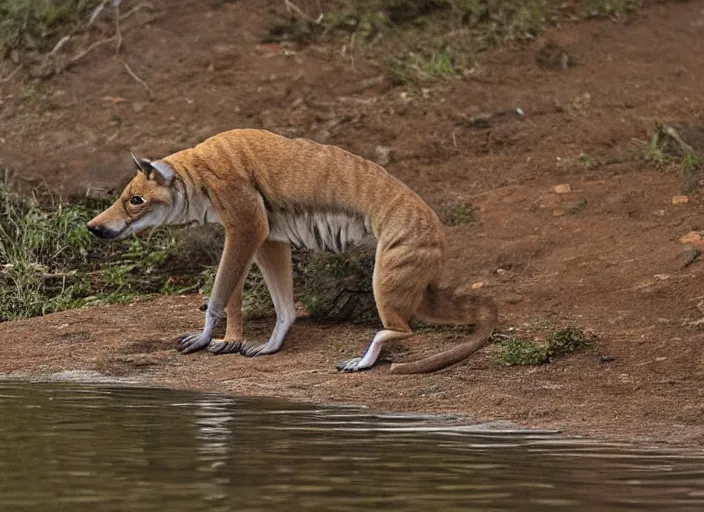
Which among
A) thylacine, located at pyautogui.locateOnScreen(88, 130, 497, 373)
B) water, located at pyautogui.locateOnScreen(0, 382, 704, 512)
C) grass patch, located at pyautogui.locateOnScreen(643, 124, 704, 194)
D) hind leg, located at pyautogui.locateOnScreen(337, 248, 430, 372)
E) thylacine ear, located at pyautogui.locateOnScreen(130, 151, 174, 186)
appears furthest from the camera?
grass patch, located at pyautogui.locateOnScreen(643, 124, 704, 194)

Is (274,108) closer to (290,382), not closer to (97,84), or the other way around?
(97,84)

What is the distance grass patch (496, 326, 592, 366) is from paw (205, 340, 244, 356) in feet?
6.33

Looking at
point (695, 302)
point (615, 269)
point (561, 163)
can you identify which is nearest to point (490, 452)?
point (695, 302)

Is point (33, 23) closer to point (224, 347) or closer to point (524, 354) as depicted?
point (224, 347)

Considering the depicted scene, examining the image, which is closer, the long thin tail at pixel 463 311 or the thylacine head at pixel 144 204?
the long thin tail at pixel 463 311

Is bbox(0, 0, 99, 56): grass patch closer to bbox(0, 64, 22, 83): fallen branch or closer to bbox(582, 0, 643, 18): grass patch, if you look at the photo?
bbox(0, 64, 22, 83): fallen branch

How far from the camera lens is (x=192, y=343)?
9719 millimetres

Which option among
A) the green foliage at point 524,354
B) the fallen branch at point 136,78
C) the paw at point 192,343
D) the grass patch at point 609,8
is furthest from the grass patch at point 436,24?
the green foliage at point 524,354

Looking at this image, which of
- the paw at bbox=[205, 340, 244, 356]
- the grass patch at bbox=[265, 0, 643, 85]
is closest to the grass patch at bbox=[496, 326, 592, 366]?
the paw at bbox=[205, 340, 244, 356]

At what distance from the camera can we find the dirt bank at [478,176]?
8.23 m

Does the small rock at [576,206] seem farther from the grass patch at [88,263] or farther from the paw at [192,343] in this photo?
the paw at [192,343]

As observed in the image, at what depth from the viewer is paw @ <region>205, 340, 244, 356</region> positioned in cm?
972

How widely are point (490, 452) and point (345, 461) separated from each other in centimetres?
69

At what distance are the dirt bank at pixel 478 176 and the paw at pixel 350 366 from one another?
3.0 inches
